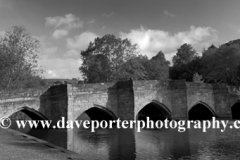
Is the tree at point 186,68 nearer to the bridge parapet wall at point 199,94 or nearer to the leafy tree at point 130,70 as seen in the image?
the leafy tree at point 130,70

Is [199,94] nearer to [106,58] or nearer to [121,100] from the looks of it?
[121,100]

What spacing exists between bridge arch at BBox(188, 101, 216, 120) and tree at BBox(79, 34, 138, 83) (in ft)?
43.7

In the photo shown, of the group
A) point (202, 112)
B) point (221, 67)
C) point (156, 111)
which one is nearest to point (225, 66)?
point (221, 67)

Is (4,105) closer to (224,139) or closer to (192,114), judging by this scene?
(224,139)

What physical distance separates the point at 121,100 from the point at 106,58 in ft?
60.7

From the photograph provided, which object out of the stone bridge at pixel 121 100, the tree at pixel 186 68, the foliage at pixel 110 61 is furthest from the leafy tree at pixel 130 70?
the tree at pixel 186 68

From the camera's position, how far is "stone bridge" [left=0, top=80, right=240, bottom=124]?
22.4 meters

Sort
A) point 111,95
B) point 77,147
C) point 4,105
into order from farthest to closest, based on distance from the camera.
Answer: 1. point 111,95
2. point 4,105
3. point 77,147

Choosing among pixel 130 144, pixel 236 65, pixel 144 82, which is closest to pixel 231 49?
pixel 236 65

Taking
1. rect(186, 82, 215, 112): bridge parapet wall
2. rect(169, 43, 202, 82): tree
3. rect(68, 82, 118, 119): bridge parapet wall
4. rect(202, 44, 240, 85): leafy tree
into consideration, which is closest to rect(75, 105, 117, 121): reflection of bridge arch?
rect(68, 82, 118, 119): bridge parapet wall

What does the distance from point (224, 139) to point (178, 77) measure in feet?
149

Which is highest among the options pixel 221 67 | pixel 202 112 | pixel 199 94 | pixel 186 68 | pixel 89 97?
pixel 186 68

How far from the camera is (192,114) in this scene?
34.5m

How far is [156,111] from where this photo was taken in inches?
1165
